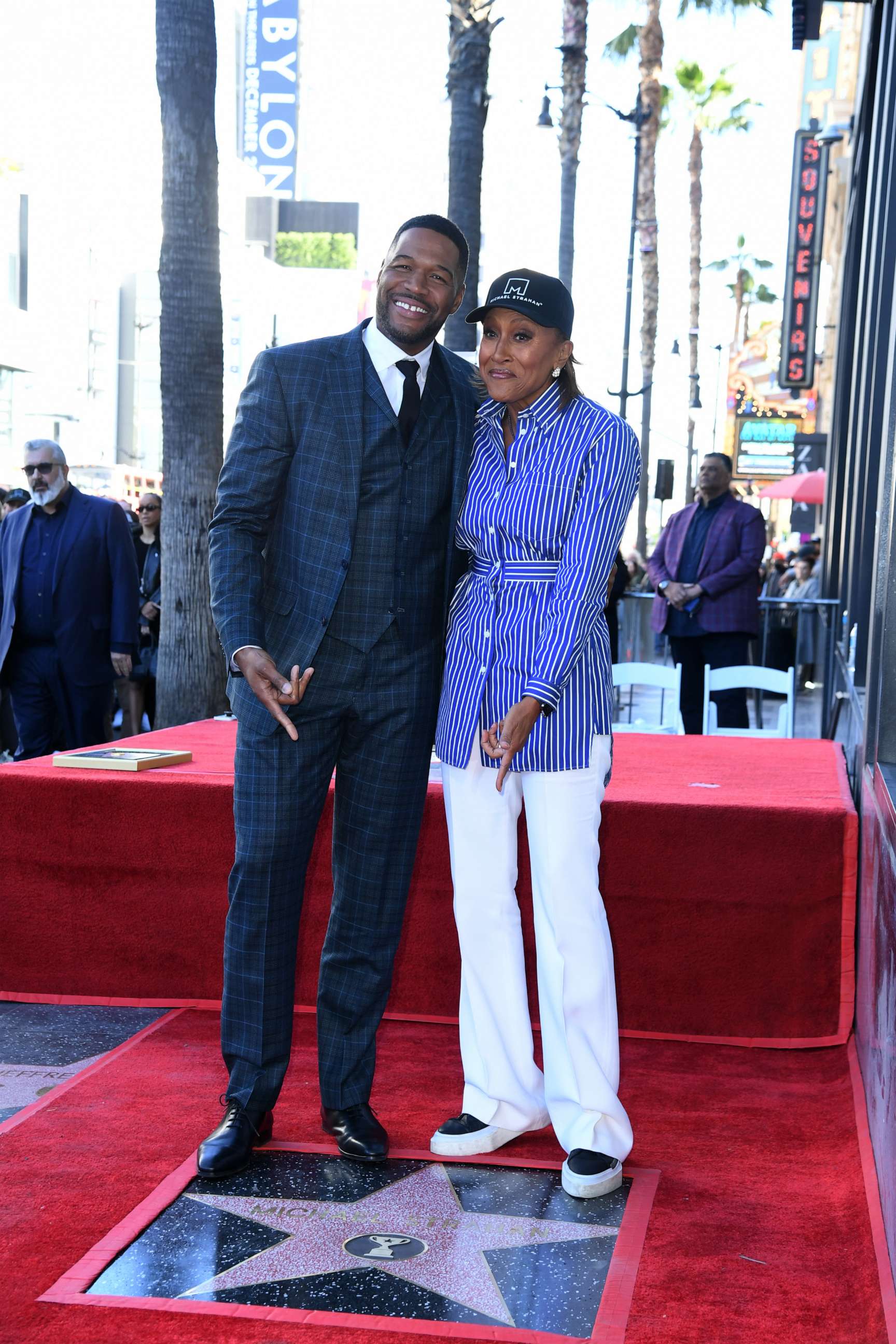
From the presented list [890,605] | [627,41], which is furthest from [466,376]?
[627,41]

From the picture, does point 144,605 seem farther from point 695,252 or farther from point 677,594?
point 695,252

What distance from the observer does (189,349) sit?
27.3 feet

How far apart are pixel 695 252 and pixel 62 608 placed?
35.6 m

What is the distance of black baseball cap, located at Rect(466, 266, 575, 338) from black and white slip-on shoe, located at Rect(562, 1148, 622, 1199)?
194cm

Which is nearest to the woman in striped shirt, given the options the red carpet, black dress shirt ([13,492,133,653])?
the red carpet

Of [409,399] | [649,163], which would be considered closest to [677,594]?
[409,399]

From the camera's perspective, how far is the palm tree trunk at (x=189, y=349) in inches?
320

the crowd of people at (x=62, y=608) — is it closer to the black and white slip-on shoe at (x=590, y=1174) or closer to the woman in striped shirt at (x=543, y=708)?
the woman in striped shirt at (x=543, y=708)

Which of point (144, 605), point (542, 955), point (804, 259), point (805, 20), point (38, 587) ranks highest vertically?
point (804, 259)

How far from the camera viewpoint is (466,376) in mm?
3842

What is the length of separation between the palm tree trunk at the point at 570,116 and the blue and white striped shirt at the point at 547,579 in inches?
716

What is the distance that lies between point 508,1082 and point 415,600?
1215 millimetres

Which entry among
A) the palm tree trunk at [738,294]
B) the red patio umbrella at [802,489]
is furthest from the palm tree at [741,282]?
the red patio umbrella at [802,489]

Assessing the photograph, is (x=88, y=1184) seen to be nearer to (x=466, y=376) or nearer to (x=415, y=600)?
(x=415, y=600)
